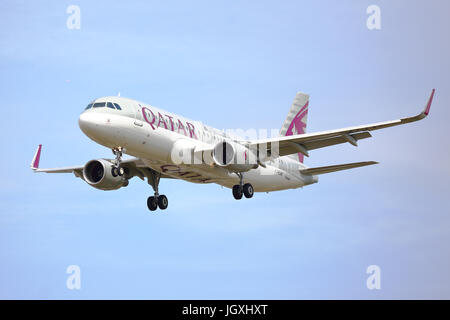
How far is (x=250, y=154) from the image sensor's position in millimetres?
44281

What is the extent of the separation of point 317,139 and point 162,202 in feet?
32.7

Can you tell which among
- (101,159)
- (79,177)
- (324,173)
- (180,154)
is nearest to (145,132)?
(180,154)

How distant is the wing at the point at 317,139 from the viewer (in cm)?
4041

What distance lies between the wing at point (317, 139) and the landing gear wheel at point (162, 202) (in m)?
6.43

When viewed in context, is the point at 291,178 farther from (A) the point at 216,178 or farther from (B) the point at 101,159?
(B) the point at 101,159

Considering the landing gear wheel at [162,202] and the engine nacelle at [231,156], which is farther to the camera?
the landing gear wheel at [162,202]

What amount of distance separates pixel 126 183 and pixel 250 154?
7.44 meters

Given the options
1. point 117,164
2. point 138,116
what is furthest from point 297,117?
point 117,164

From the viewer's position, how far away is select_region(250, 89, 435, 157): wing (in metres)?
40.4

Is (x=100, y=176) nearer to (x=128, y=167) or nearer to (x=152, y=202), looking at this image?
(x=128, y=167)

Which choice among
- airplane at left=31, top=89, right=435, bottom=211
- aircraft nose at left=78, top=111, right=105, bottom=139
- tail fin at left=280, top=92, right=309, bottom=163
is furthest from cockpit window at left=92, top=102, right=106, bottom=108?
tail fin at left=280, top=92, right=309, bottom=163

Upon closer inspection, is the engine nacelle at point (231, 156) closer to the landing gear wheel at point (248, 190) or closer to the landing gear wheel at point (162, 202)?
the landing gear wheel at point (248, 190)

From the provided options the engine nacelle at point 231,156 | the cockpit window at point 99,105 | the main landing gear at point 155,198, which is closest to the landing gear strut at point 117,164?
the cockpit window at point 99,105

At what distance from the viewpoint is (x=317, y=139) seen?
144ft
